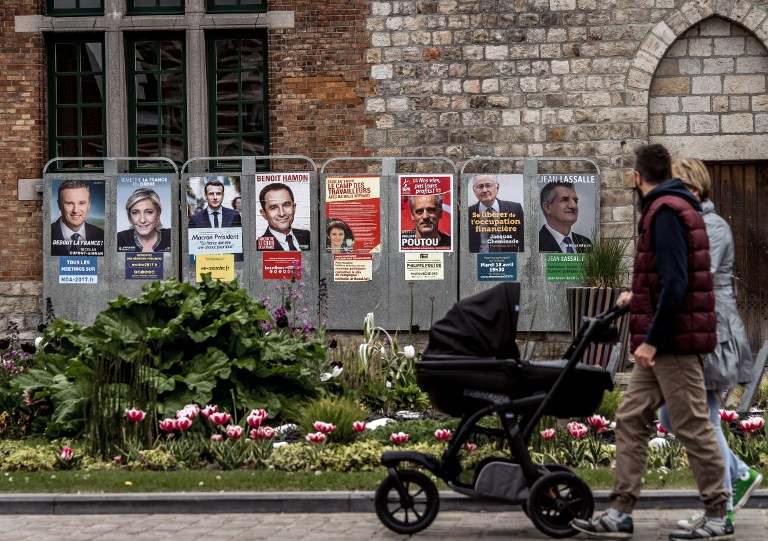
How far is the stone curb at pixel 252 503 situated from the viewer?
7.61 metres

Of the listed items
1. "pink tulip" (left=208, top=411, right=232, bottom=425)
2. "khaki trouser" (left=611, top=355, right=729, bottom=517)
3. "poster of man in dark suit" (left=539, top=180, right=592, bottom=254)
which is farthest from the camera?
"poster of man in dark suit" (left=539, top=180, right=592, bottom=254)

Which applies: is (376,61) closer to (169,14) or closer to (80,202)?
(169,14)

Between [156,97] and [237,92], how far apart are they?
1038 millimetres

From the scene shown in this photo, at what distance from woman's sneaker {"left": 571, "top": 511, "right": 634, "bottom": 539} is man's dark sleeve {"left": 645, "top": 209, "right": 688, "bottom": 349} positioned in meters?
0.96

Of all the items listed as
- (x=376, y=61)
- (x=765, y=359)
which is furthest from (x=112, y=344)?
(x=376, y=61)

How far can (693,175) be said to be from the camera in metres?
6.82

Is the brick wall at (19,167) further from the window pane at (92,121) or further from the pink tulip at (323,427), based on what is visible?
the pink tulip at (323,427)

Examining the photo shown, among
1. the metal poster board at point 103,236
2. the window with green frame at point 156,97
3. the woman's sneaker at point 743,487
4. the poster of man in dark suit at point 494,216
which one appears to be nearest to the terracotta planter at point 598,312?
the poster of man in dark suit at point 494,216

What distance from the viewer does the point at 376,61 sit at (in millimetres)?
15188

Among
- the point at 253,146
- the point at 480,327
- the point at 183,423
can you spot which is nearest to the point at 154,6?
the point at 253,146

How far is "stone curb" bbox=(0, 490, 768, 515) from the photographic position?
25.0 ft

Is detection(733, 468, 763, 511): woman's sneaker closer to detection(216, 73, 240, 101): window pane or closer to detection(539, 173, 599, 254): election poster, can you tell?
detection(539, 173, 599, 254): election poster

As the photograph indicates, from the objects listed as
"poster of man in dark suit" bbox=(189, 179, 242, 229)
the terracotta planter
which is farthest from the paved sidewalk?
"poster of man in dark suit" bbox=(189, 179, 242, 229)

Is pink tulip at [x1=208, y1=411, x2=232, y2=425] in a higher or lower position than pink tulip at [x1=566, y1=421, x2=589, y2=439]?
higher
